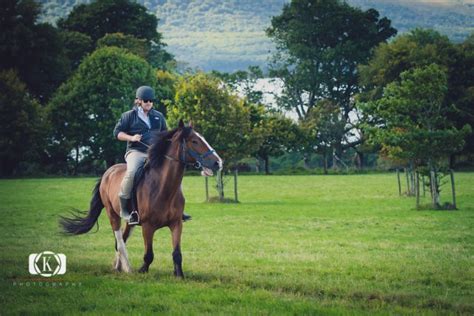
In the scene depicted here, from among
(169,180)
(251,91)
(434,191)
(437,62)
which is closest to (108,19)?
(251,91)

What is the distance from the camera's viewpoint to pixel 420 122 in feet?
116

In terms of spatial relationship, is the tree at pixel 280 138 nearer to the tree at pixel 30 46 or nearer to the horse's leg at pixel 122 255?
the tree at pixel 30 46

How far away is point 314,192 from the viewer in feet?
159

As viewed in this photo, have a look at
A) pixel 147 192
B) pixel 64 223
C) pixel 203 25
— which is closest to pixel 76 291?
pixel 147 192

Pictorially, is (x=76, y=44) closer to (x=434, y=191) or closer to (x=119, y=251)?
(x=434, y=191)

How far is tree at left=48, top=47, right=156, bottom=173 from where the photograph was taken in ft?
247

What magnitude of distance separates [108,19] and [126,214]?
81.8 meters

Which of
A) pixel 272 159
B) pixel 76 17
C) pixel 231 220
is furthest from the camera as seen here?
pixel 272 159

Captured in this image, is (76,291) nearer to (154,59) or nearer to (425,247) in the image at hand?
(425,247)

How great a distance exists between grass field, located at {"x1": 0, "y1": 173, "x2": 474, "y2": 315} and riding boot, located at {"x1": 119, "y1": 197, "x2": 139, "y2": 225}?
3.37ft

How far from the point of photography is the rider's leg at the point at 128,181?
14.2m

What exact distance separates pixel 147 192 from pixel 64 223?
3258 millimetres

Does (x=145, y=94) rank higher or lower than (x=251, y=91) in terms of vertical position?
lower

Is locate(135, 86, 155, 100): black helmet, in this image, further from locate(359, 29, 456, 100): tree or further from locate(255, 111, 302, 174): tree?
locate(255, 111, 302, 174): tree
